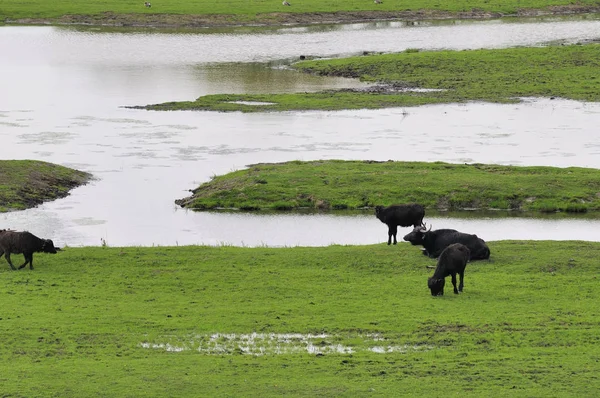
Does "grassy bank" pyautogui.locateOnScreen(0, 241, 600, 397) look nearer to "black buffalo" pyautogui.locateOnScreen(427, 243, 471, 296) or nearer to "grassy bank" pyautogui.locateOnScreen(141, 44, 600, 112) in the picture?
"black buffalo" pyautogui.locateOnScreen(427, 243, 471, 296)

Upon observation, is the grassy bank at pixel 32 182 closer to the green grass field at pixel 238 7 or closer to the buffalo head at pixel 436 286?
the buffalo head at pixel 436 286

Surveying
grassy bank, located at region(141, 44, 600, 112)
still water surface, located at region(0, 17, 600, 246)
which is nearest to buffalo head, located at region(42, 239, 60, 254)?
still water surface, located at region(0, 17, 600, 246)

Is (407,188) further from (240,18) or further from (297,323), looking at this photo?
(240,18)

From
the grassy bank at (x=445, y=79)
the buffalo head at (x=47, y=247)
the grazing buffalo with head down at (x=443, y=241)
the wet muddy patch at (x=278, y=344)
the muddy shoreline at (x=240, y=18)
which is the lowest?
the wet muddy patch at (x=278, y=344)

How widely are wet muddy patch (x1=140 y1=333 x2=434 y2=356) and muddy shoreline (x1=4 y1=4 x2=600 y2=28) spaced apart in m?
91.3

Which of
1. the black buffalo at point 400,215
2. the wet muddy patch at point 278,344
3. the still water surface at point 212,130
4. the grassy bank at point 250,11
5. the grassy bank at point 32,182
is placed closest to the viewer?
the wet muddy patch at point 278,344

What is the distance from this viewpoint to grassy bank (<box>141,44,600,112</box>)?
211ft

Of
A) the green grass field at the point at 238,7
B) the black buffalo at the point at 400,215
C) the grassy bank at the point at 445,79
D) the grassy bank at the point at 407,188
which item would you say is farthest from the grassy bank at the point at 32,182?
the green grass field at the point at 238,7

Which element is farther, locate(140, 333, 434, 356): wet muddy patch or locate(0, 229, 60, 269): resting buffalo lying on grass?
locate(0, 229, 60, 269): resting buffalo lying on grass

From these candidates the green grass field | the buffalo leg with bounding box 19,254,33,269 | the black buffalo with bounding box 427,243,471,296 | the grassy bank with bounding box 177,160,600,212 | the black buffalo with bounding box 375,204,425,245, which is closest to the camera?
the black buffalo with bounding box 427,243,471,296

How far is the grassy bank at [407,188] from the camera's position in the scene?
39.3 metres

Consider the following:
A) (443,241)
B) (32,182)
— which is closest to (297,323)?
(443,241)

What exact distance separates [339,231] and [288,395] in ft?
61.1

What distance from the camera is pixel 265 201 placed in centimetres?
4022
